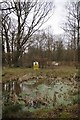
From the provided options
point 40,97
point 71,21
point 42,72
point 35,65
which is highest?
point 71,21

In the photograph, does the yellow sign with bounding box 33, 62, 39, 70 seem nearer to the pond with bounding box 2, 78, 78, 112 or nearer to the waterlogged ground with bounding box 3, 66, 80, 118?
the waterlogged ground with bounding box 3, 66, 80, 118

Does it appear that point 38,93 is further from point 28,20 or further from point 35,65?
point 28,20

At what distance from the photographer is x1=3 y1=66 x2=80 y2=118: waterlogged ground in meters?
2.67

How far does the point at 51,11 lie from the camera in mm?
4602

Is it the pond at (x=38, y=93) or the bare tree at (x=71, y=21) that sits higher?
the bare tree at (x=71, y=21)

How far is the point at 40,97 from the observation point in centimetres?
329

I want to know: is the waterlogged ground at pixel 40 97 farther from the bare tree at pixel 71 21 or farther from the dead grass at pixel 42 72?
the bare tree at pixel 71 21

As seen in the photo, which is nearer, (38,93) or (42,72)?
(38,93)

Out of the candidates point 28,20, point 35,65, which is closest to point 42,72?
point 35,65

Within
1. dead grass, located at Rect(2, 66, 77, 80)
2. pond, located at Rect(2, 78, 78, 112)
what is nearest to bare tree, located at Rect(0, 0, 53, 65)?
dead grass, located at Rect(2, 66, 77, 80)

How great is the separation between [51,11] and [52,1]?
29 centimetres

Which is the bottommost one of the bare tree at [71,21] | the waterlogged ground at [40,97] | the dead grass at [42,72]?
the waterlogged ground at [40,97]

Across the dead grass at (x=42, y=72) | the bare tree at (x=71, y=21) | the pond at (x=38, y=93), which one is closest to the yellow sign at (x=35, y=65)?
the dead grass at (x=42, y=72)

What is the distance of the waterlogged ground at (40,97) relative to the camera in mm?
2672
